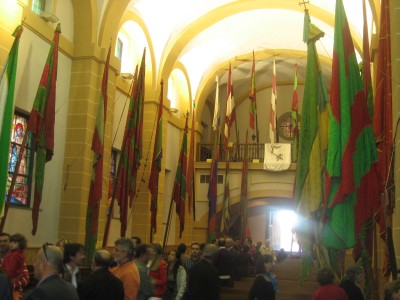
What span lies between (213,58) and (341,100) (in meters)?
14.4

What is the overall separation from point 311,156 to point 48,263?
3.86m

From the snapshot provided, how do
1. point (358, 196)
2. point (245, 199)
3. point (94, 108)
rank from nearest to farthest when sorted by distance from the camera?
point (358, 196) < point (94, 108) < point (245, 199)

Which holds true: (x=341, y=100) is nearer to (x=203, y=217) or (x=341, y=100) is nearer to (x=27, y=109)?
(x=27, y=109)

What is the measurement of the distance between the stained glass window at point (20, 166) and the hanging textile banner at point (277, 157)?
10.1 meters

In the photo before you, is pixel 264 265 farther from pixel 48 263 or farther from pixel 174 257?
pixel 48 263

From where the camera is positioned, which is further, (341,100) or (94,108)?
(94,108)

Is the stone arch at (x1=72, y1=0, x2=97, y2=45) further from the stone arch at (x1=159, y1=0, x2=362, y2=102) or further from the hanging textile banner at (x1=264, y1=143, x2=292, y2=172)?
the hanging textile banner at (x1=264, y1=143, x2=292, y2=172)

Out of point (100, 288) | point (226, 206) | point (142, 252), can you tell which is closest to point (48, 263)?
point (100, 288)

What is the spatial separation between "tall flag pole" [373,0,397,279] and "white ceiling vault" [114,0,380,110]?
7744 millimetres

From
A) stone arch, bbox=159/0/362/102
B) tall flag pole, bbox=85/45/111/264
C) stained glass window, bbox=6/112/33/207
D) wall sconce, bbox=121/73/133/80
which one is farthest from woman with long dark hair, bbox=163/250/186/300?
stone arch, bbox=159/0/362/102

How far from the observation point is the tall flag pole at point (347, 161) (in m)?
4.87

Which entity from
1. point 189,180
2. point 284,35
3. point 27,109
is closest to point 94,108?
point 27,109

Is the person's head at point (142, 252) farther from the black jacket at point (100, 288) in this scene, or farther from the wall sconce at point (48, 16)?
the wall sconce at point (48, 16)

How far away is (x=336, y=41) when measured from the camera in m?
5.47
